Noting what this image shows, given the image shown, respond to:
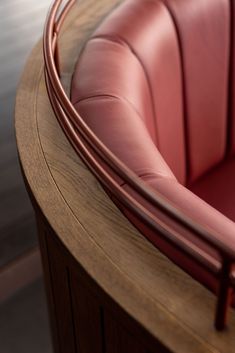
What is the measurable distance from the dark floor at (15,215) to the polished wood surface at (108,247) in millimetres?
911

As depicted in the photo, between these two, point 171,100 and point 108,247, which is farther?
point 171,100

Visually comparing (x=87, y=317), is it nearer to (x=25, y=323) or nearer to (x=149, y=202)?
(x=149, y=202)

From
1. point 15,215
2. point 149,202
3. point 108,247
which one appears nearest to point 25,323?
point 15,215

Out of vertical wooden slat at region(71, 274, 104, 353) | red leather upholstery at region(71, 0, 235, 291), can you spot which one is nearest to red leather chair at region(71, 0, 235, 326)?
red leather upholstery at region(71, 0, 235, 291)

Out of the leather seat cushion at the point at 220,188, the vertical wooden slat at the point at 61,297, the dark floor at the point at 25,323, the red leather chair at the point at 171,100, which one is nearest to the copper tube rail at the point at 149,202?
the red leather chair at the point at 171,100

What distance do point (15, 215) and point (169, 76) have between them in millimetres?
882

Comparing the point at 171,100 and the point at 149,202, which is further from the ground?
the point at 149,202

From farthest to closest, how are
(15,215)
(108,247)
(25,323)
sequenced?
(15,215) → (25,323) → (108,247)

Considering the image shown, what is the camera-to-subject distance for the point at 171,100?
1.61 m

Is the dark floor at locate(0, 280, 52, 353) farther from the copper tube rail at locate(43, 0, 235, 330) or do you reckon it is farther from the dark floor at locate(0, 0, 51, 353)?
the copper tube rail at locate(43, 0, 235, 330)

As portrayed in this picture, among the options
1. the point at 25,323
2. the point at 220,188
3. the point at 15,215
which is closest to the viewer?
the point at 220,188

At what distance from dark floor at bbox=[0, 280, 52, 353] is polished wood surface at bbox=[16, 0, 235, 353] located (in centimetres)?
91

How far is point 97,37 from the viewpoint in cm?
150

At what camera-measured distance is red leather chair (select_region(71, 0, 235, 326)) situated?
3.62 feet
